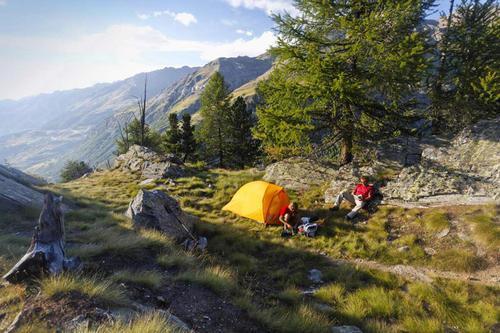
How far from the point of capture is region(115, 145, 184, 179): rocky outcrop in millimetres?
24131

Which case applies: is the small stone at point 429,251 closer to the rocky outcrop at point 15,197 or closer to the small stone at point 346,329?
the small stone at point 346,329

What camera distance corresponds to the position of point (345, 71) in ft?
46.5

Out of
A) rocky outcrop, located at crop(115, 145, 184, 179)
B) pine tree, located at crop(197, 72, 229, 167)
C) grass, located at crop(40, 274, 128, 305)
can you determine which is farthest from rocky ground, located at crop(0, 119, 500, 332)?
pine tree, located at crop(197, 72, 229, 167)

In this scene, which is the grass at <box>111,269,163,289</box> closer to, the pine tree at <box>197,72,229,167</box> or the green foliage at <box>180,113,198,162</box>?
the pine tree at <box>197,72,229,167</box>

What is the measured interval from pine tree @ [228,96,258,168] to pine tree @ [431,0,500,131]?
68.4 feet

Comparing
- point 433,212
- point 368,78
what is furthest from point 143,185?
point 433,212

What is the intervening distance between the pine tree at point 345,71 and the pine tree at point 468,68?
2414mm

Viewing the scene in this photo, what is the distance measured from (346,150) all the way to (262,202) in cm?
588

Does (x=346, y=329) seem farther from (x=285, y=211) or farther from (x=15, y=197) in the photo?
(x=15, y=197)

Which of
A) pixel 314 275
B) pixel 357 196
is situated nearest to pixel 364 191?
pixel 357 196

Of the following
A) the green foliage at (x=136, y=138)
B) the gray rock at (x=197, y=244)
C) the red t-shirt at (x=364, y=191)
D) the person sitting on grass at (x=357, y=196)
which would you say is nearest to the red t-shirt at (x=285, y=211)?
the person sitting on grass at (x=357, y=196)

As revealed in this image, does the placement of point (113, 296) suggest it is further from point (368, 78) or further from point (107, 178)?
point (107, 178)

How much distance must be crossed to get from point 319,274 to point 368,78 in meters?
9.07

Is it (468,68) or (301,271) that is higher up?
(468,68)
